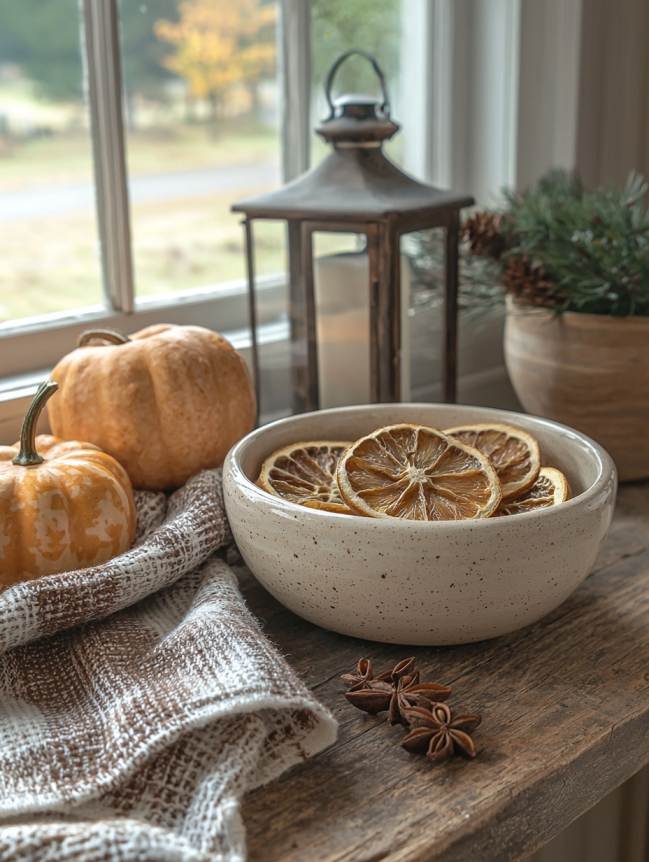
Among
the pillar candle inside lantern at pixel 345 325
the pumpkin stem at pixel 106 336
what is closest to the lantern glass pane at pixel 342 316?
the pillar candle inside lantern at pixel 345 325

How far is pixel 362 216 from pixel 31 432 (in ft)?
1.21

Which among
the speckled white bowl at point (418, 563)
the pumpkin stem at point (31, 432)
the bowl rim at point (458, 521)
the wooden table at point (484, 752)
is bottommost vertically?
the wooden table at point (484, 752)

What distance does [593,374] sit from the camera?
1.09 meters

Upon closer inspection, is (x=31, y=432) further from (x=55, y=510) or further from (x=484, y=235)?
(x=484, y=235)

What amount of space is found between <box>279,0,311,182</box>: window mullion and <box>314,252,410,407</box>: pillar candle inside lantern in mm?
321

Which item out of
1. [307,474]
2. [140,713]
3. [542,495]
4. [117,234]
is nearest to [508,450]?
[542,495]

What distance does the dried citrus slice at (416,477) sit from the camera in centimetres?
79

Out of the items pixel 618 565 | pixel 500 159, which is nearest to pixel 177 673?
pixel 618 565

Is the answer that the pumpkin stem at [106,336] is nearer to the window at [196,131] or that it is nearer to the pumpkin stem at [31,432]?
the pumpkin stem at [31,432]

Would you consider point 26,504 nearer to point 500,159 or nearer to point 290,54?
point 290,54

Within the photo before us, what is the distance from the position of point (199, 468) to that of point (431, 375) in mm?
445

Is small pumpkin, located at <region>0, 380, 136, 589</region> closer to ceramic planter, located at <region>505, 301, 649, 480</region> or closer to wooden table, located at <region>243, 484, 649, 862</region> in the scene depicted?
wooden table, located at <region>243, 484, 649, 862</region>

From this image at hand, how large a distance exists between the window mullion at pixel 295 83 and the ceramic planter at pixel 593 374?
364 millimetres

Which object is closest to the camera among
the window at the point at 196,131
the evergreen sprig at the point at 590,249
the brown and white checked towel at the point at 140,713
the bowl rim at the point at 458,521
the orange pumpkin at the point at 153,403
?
the brown and white checked towel at the point at 140,713
